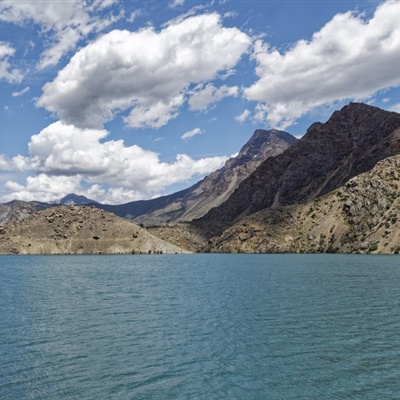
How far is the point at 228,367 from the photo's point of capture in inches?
1359

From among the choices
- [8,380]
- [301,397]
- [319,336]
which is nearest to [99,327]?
[8,380]

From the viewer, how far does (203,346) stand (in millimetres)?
40750

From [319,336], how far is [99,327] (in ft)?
81.9

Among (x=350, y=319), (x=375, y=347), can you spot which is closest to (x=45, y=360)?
(x=375, y=347)

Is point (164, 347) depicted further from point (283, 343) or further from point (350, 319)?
point (350, 319)

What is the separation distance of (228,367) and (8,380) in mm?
17000

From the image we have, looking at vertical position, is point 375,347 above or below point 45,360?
below

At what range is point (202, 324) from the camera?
167 feet

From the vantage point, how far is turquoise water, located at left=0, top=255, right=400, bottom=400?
98.6 ft

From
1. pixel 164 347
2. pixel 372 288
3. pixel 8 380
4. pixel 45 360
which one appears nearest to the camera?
pixel 8 380

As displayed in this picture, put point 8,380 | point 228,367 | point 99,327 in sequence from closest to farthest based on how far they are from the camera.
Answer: point 8,380, point 228,367, point 99,327

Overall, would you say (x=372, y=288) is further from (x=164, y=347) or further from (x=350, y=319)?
(x=164, y=347)

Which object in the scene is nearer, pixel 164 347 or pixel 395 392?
pixel 395 392

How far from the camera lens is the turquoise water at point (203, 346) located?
98.6 ft
